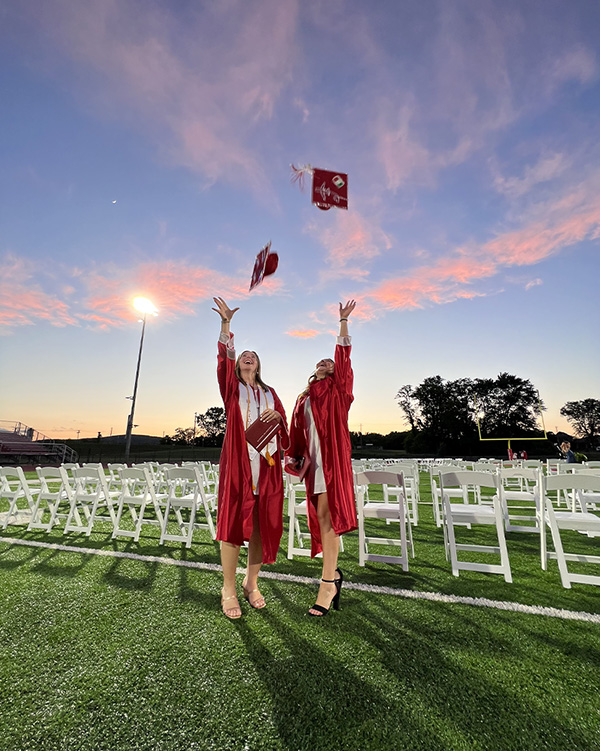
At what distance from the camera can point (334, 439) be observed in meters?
2.92

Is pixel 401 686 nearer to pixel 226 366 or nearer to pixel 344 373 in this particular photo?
pixel 344 373

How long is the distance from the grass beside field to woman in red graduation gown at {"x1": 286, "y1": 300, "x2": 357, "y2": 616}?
353mm

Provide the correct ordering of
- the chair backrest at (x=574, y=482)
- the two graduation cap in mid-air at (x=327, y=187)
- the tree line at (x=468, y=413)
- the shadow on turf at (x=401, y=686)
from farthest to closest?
the tree line at (x=468, y=413)
the two graduation cap in mid-air at (x=327, y=187)
the chair backrest at (x=574, y=482)
the shadow on turf at (x=401, y=686)

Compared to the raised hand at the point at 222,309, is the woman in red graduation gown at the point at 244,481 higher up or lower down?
lower down

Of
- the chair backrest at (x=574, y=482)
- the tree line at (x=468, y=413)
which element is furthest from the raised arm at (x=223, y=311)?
the tree line at (x=468, y=413)

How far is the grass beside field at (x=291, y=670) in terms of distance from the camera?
155 cm

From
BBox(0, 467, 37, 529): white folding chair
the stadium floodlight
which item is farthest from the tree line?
BBox(0, 467, 37, 529): white folding chair

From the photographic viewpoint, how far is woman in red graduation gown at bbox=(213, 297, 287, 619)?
2715mm

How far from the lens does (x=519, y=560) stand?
158 inches

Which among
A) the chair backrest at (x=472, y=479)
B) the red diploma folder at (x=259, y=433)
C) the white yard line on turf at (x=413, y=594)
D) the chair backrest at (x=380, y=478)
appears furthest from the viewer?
the chair backrest at (x=380, y=478)

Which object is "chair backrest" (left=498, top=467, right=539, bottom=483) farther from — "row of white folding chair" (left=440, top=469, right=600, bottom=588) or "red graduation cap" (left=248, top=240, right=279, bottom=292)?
"red graduation cap" (left=248, top=240, right=279, bottom=292)

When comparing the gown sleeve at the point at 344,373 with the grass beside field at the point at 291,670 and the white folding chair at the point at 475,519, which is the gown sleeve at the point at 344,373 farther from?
the grass beside field at the point at 291,670

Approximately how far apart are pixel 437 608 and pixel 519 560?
186 cm

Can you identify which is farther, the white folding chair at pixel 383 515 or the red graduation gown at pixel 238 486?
the white folding chair at pixel 383 515
